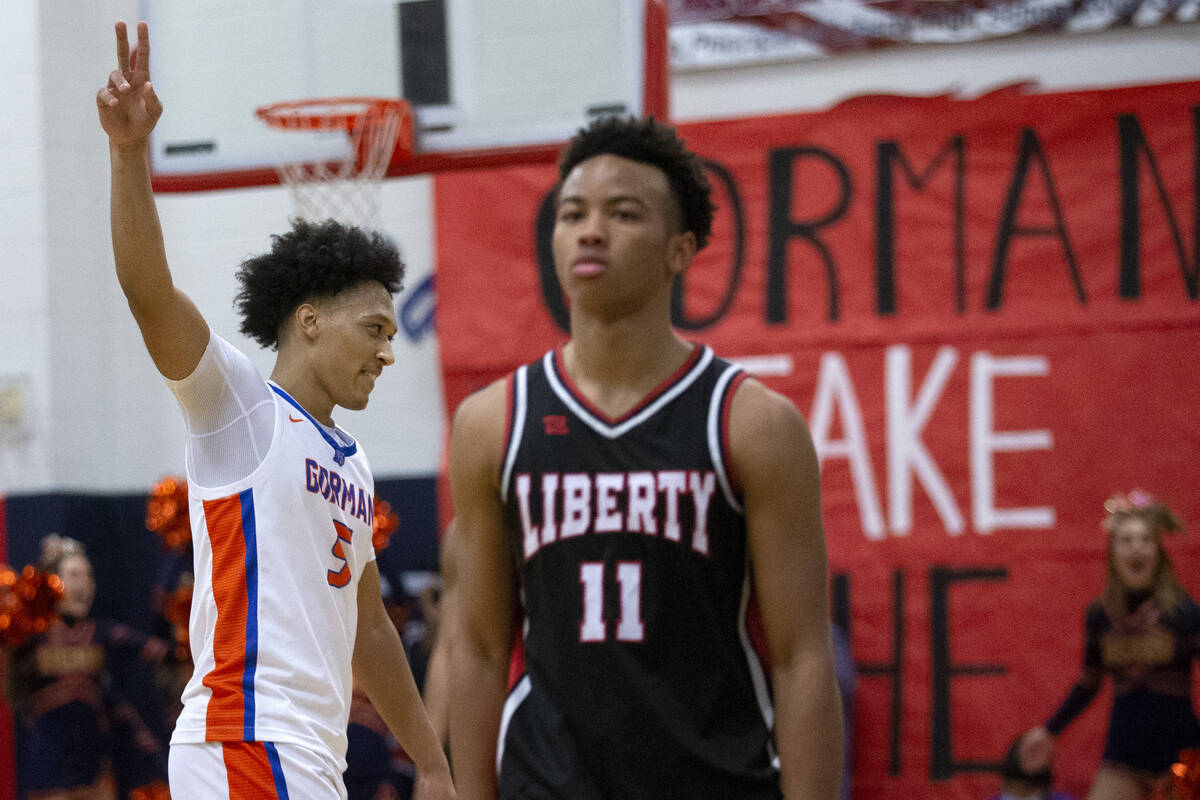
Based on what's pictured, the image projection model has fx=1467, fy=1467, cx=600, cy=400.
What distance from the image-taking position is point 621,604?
2.62 meters

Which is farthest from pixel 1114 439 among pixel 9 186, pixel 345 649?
pixel 9 186

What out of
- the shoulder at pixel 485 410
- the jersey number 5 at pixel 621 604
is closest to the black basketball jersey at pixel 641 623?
the jersey number 5 at pixel 621 604

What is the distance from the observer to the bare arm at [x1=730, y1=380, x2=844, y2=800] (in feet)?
8.45

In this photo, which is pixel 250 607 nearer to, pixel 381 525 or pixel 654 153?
pixel 654 153

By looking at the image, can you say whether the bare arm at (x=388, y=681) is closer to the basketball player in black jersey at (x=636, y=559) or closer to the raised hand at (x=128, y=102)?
the basketball player in black jersey at (x=636, y=559)

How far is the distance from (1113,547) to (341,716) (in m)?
4.46

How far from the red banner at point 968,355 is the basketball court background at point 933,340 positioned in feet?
0.04

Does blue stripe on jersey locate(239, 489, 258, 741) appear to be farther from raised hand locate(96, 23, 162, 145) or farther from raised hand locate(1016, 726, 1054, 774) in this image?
raised hand locate(1016, 726, 1054, 774)

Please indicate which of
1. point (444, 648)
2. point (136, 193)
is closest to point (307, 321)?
point (136, 193)

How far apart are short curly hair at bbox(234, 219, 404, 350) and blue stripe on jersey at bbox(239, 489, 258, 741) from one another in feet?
1.67

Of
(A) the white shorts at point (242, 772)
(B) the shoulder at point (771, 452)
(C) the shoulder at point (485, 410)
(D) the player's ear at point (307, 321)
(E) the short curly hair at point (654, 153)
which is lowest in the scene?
(A) the white shorts at point (242, 772)

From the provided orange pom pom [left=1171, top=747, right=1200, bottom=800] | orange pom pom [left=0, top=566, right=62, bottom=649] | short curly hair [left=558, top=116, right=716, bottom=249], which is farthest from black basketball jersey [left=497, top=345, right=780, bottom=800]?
orange pom pom [left=0, top=566, right=62, bottom=649]

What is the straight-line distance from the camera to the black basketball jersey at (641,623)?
2.58 metres

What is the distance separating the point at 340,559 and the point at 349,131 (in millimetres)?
3606
